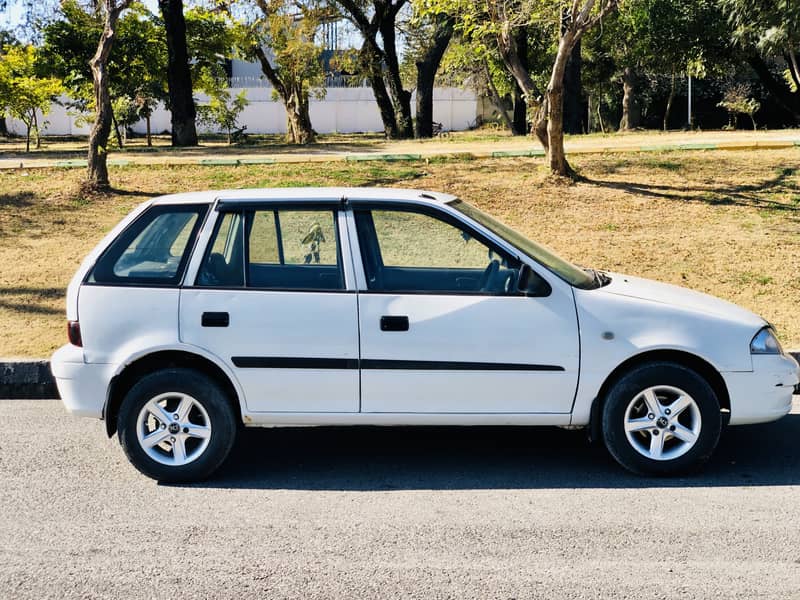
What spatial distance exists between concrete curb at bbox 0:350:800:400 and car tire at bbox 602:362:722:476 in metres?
2.84

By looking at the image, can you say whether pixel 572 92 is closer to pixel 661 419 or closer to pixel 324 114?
pixel 661 419

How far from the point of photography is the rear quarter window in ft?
18.6

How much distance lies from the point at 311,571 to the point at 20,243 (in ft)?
30.2

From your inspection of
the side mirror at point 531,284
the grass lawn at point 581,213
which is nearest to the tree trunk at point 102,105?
the grass lawn at point 581,213

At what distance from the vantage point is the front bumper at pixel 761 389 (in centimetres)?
555

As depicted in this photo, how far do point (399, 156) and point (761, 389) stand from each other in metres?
11.4

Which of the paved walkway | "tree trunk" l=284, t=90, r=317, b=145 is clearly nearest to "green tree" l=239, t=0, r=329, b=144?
"tree trunk" l=284, t=90, r=317, b=145

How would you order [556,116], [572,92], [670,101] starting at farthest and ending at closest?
1. [670,101]
2. [572,92]
3. [556,116]

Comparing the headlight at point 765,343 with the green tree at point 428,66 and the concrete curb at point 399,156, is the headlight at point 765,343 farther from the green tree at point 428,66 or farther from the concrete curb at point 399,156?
the green tree at point 428,66

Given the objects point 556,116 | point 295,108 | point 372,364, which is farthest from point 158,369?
point 295,108

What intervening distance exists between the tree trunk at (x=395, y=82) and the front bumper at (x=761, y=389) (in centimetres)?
2093

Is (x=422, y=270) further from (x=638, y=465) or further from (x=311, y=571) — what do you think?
(x=311, y=571)

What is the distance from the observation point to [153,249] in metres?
5.77

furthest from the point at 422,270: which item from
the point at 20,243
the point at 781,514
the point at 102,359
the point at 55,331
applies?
the point at 20,243
